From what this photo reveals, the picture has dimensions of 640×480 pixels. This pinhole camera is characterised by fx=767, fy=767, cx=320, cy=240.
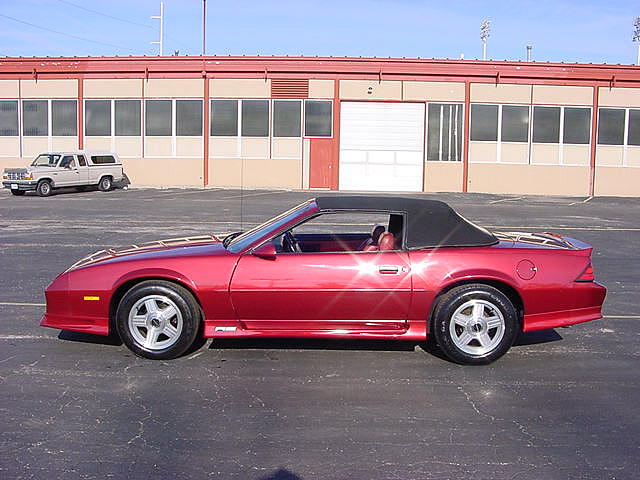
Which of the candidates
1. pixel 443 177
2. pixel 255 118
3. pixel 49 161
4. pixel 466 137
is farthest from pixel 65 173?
pixel 466 137

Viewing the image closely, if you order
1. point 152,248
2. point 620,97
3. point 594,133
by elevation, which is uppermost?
point 620,97

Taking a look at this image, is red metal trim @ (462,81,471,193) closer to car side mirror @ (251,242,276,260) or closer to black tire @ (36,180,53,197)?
black tire @ (36,180,53,197)

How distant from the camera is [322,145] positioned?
36.5m

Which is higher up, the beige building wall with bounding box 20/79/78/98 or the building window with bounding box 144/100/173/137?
the beige building wall with bounding box 20/79/78/98

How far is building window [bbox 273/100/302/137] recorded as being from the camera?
3644 cm

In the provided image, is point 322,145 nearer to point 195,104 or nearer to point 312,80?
point 312,80

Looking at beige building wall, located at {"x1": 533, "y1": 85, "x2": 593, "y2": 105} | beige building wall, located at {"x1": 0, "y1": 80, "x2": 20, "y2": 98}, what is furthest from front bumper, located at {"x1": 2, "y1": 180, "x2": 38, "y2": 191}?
beige building wall, located at {"x1": 533, "y1": 85, "x2": 593, "y2": 105}

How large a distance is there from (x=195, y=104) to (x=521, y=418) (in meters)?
33.3

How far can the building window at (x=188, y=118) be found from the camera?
36.8 m

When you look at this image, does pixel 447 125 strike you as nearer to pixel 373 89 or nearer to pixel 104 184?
pixel 373 89

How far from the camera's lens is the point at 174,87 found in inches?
1448

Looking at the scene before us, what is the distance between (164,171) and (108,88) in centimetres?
485

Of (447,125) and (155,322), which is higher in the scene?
(447,125)

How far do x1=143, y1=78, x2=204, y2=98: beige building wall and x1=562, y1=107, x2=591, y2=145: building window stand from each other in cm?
1723
